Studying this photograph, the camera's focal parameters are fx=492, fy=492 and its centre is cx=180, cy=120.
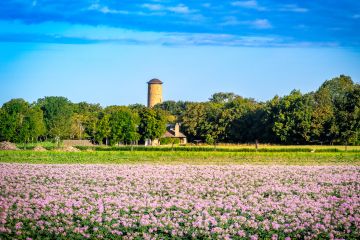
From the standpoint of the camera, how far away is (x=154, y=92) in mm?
168000

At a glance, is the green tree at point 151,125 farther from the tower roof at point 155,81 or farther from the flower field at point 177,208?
the tower roof at point 155,81

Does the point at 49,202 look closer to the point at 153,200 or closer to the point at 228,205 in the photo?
the point at 153,200

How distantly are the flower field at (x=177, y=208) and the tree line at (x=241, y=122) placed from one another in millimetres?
52518

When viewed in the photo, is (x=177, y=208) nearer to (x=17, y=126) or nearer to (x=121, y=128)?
(x=121, y=128)

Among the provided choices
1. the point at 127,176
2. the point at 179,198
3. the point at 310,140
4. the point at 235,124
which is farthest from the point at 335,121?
Result: the point at 179,198

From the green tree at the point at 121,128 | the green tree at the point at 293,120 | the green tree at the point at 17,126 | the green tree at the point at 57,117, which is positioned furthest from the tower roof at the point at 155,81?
the green tree at the point at 121,128

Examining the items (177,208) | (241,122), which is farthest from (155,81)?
(177,208)

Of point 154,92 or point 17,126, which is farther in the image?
point 154,92

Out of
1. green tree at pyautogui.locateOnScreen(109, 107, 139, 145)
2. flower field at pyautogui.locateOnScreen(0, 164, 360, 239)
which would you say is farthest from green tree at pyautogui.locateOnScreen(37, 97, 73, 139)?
flower field at pyautogui.locateOnScreen(0, 164, 360, 239)

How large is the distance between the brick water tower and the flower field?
14449 centimetres

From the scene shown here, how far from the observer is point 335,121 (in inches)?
3108

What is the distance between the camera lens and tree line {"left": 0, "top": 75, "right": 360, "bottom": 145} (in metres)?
74.2

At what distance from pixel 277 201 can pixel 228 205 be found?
2143 millimetres

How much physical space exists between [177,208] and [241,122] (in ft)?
263
